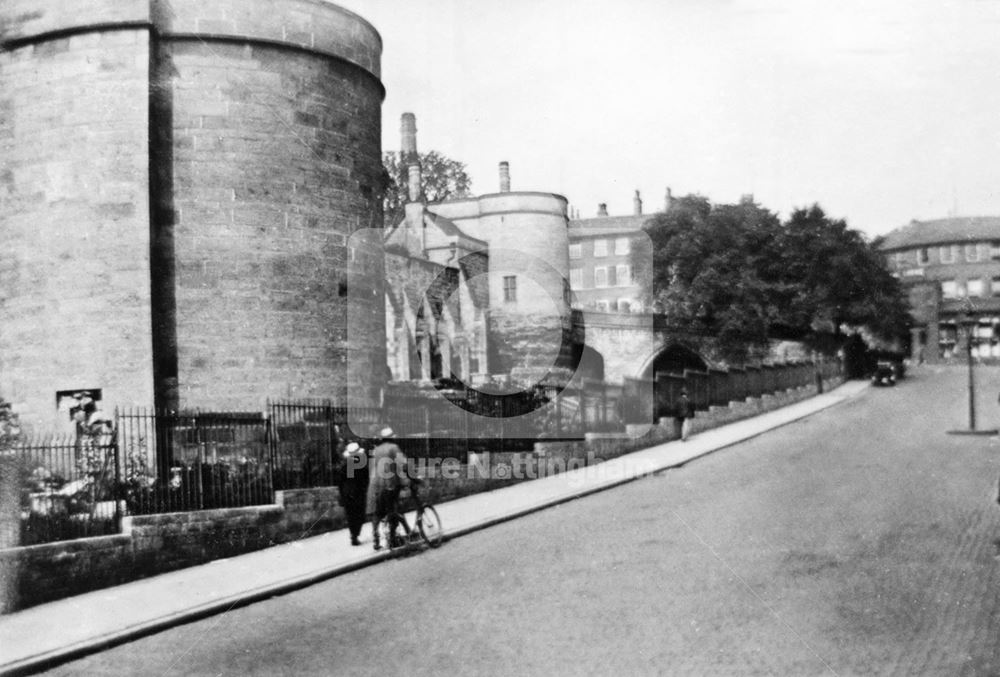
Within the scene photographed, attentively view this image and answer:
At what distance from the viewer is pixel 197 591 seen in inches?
401

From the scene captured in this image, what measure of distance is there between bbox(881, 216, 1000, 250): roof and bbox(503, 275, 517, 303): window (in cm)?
3370

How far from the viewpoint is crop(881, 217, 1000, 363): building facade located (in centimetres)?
6662

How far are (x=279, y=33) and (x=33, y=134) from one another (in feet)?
15.2

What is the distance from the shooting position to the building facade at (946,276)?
6662 cm

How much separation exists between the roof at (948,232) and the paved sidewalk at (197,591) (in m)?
61.5

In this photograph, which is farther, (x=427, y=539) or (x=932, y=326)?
(x=932, y=326)

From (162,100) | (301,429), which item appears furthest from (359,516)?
(162,100)

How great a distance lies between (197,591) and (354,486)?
319cm

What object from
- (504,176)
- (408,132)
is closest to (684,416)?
(504,176)

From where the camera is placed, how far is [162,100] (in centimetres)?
1658

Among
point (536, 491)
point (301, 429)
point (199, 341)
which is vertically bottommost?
point (536, 491)

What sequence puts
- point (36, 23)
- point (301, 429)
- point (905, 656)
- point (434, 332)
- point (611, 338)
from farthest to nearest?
point (611, 338), point (434, 332), point (36, 23), point (301, 429), point (905, 656)

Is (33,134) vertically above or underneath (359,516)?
above

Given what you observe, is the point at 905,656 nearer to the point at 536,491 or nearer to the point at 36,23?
the point at 536,491
